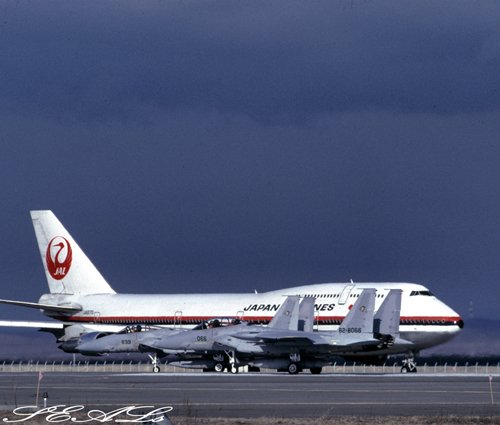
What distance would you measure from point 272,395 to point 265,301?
37689 millimetres

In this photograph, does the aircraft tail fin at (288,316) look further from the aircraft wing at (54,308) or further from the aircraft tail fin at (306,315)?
the aircraft wing at (54,308)

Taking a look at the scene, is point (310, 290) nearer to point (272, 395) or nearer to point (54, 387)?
point (54, 387)

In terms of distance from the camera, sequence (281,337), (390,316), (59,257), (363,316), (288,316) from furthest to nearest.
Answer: (59,257) → (288,316) → (390,316) → (363,316) → (281,337)

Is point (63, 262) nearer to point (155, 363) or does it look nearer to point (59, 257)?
point (59, 257)

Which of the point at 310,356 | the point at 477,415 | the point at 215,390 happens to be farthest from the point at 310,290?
the point at 477,415

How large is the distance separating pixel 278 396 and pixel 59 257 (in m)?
55.3

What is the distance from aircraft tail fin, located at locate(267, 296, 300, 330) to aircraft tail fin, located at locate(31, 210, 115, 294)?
24.9m

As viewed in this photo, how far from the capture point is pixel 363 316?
65000 mm

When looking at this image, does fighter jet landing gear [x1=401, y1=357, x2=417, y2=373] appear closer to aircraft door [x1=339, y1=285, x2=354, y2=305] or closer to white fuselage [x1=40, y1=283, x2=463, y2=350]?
white fuselage [x1=40, y1=283, x2=463, y2=350]

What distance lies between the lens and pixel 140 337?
7488 centimetres

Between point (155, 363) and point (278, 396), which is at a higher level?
point (155, 363)

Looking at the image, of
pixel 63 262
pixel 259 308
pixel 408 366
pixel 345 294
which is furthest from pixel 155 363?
pixel 63 262

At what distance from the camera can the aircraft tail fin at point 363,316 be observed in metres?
64.8

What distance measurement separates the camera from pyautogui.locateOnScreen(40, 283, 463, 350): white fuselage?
7125cm
